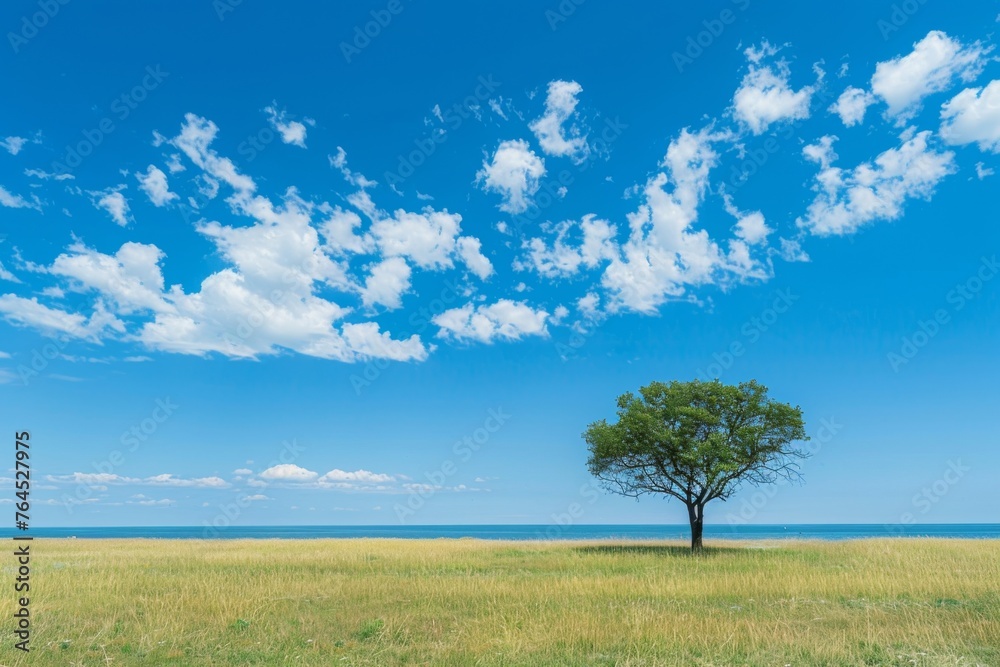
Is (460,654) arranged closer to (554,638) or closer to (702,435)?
(554,638)

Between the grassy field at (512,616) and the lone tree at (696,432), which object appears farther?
the lone tree at (696,432)

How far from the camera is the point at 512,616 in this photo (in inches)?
605

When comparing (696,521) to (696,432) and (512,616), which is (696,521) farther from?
(512,616)

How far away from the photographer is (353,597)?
1883cm

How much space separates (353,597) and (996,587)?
20783 millimetres

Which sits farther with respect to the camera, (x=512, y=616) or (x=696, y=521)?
(x=696, y=521)

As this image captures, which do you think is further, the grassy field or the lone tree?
the lone tree

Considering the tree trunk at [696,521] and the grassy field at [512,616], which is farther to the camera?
the tree trunk at [696,521]

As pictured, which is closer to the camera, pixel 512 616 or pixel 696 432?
pixel 512 616

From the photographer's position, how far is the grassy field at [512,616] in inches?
464

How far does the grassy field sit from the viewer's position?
1179cm

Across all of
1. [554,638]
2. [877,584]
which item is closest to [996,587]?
[877,584]

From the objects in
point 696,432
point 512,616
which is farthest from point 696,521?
point 512,616

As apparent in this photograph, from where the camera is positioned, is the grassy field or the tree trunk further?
the tree trunk
